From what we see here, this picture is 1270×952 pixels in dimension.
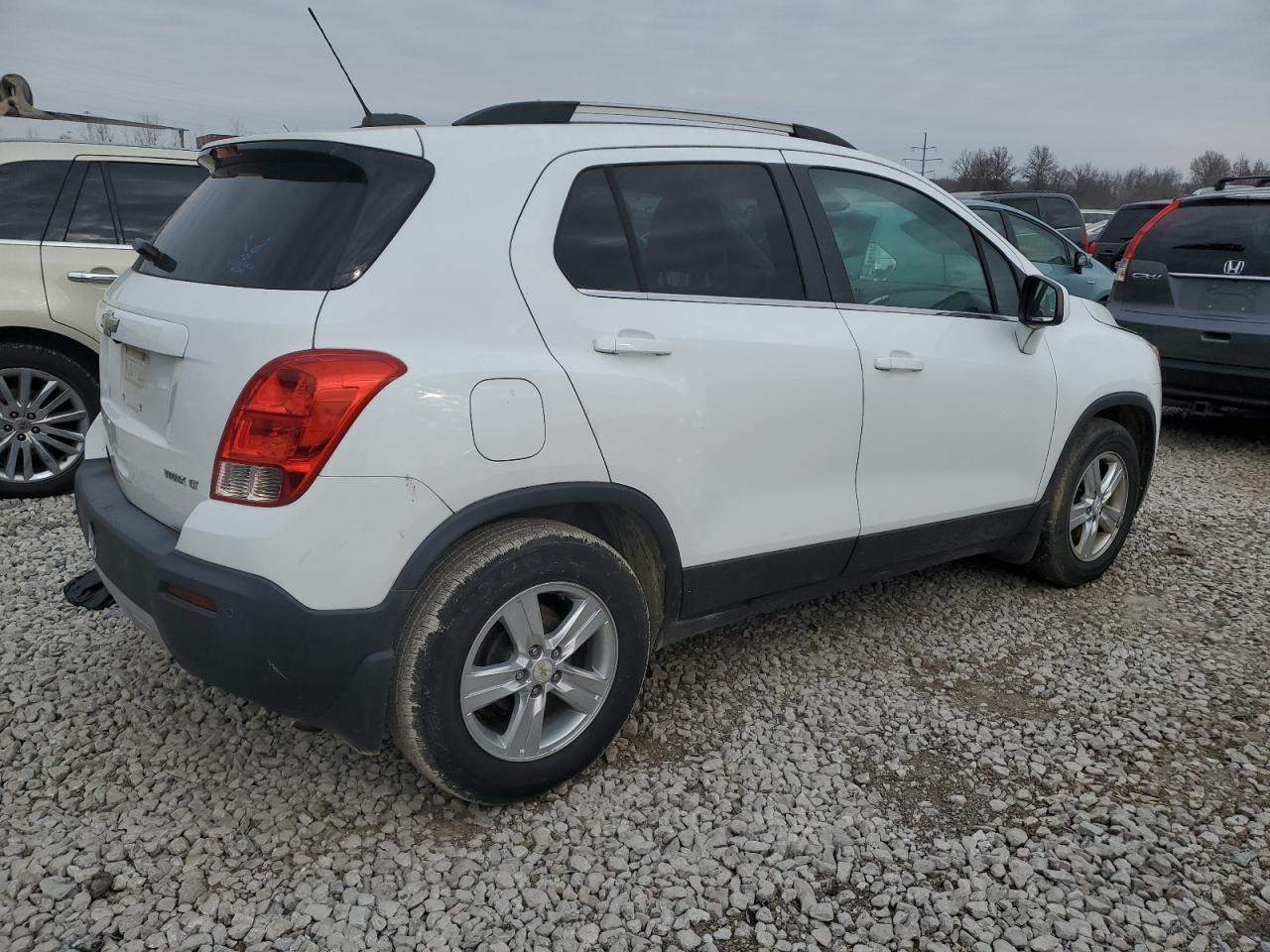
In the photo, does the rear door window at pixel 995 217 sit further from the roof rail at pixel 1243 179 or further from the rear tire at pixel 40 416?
the rear tire at pixel 40 416

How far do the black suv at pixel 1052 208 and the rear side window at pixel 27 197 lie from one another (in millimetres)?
12106

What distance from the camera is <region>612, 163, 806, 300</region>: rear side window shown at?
9.09ft

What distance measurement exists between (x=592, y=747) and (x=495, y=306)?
1266mm

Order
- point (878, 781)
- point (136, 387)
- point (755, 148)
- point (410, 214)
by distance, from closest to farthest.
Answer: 1. point (410, 214)
2. point (136, 387)
3. point (878, 781)
4. point (755, 148)

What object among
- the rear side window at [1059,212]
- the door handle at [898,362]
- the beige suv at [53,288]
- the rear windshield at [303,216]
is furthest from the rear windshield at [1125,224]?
the rear windshield at [303,216]

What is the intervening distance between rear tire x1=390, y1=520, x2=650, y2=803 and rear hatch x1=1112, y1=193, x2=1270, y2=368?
5787 mm

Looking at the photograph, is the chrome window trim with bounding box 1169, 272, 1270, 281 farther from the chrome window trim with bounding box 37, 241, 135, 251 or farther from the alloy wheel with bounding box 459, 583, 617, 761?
the chrome window trim with bounding box 37, 241, 135, 251

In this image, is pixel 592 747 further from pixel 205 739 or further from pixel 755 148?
pixel 755 148

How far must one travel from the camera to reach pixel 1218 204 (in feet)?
23.4

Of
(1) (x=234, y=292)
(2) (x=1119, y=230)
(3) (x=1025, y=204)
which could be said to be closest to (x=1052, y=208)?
(3) (x=1025, y=204)

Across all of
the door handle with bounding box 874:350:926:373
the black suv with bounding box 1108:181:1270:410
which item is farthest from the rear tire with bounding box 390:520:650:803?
the black suv with bounding box 1108:181:1270:410

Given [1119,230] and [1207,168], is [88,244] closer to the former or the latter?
[1119,230]

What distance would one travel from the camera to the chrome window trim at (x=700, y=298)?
104 inches

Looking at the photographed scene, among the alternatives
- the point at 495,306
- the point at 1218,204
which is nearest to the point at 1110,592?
the point at 495,306
